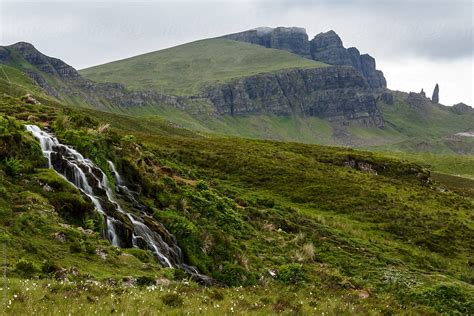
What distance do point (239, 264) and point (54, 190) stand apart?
10202 mm

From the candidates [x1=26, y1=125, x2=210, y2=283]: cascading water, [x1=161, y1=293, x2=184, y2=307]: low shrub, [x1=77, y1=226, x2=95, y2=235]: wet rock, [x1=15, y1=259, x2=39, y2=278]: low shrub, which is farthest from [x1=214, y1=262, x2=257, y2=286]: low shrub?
[x1=15, y1=259, x2=39, y2=278]: low shrub

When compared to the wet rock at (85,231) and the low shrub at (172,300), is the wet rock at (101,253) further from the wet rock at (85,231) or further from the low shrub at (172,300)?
the low shrub at (172,300)

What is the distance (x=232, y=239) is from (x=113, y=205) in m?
8.03

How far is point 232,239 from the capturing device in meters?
29.3

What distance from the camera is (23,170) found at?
23766 millimetres

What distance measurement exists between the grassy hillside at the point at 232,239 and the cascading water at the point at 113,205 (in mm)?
846

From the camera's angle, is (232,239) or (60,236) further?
(232,239)

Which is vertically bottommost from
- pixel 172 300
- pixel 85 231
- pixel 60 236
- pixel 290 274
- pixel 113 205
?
pixel 290 274

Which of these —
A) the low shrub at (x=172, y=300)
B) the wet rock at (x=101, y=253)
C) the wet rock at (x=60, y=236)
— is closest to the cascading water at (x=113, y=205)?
the wet rock at (x=101, y=253)

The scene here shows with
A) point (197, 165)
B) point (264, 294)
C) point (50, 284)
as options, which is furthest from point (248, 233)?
point (197, 165)

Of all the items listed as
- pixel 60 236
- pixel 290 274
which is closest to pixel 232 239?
A: pixel 290 274

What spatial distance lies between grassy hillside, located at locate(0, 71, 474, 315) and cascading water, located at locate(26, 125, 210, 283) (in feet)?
2.77

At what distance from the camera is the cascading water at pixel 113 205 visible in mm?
23266

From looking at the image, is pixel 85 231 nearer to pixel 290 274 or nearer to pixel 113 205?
pixel 113 205
